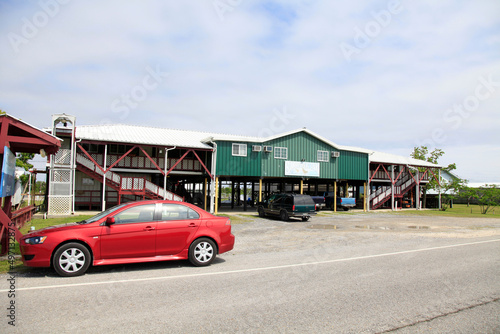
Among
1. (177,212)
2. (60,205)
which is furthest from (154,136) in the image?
(177,212)

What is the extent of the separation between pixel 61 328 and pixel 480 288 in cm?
707

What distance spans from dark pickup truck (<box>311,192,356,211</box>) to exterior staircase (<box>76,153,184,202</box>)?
559 inches

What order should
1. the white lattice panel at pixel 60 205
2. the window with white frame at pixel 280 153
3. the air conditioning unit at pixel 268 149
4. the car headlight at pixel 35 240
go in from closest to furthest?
the car headlight at pixel 35 240, the white lattice panel at pixel 60 205, the air conditioning unit at pixel 268 149, the window with white frame at pixel 280 153

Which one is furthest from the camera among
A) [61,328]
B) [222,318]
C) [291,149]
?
[291,149]

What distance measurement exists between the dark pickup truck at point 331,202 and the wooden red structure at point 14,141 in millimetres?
24149

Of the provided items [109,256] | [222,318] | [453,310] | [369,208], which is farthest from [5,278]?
[369,208]

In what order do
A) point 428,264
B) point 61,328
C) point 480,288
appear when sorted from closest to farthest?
point 61,328 → point 480,288 → point 428,264

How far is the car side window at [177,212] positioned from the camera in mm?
8031

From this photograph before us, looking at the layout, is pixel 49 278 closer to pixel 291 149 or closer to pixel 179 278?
pixel 179 278

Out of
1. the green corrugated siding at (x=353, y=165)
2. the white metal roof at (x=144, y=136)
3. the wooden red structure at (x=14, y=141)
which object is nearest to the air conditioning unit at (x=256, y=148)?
the white metal roof at (x=144, y=136)

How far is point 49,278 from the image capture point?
271 inches

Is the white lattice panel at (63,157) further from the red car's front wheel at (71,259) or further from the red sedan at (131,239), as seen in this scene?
the red car's front wheel at (71,259)

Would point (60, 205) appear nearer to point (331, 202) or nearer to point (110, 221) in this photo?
point (110, 221)

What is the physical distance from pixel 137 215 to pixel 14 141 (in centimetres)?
405
